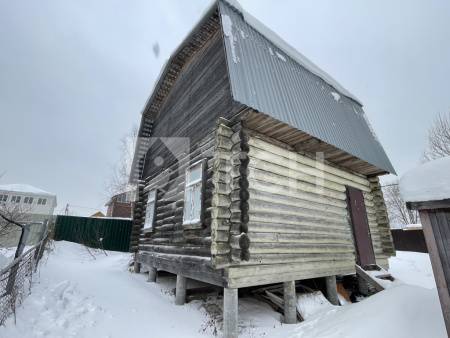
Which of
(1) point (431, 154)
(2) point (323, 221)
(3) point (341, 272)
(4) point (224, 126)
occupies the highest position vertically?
(1) point (431, 154)

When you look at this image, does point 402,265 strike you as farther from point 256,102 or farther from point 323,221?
point 256,102

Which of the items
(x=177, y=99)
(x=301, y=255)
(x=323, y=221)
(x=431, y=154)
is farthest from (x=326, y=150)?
(x=431, y=154)

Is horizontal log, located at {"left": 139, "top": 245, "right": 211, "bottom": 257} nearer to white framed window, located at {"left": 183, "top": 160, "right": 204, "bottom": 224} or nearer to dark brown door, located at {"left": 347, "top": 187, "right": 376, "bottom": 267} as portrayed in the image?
white framed window, located at {"left": 183, "top": 160, "right": 204, "bottom": 224}

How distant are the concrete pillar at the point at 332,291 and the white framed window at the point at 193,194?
4.17 m

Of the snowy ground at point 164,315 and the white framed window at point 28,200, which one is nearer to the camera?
the snowy ground at point 164,315

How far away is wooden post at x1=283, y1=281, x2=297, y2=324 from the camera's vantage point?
5535 mm

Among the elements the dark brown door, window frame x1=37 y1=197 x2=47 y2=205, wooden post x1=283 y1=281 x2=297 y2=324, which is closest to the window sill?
wooden post x1=283 y1=281 x2=297 y2=324

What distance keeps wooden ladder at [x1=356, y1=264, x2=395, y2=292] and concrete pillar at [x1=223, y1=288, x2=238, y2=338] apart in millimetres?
4524

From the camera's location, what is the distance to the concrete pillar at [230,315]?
4.61 metres

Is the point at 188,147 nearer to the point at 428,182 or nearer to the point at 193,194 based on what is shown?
the point at 193,194

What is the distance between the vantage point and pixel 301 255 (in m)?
6.21

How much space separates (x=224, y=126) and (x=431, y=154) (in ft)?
69.9

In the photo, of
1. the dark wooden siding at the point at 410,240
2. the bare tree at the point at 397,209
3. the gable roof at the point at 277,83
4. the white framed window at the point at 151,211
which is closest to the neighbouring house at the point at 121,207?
the white framed window at the point at 151,211

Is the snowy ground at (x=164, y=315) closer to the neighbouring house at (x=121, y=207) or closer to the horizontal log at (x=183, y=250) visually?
the horizontal log at (x=183, y=250)
